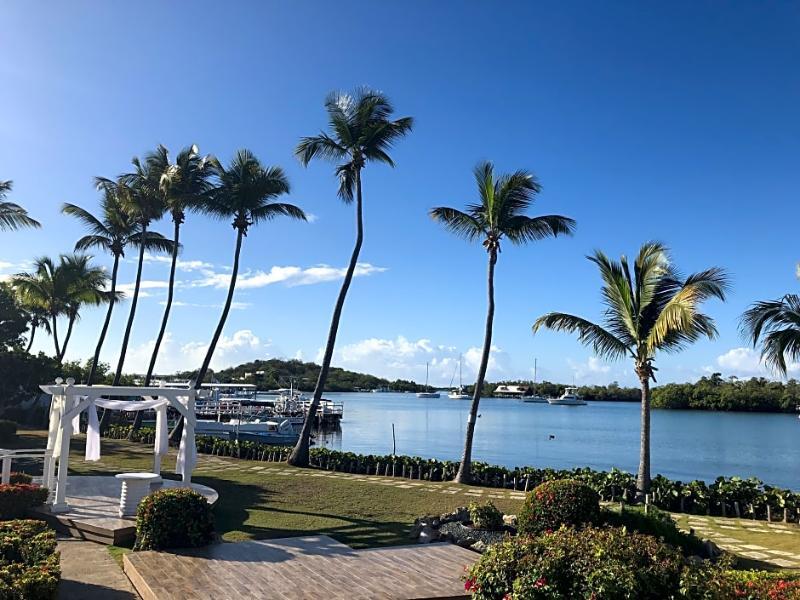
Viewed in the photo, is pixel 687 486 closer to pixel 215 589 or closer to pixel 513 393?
pixel 215 589

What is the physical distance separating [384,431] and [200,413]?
17.1 m

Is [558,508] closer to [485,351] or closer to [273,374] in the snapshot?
[485,351]

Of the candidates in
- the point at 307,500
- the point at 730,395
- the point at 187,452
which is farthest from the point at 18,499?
the point at 730,395

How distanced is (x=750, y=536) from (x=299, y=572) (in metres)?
9.22

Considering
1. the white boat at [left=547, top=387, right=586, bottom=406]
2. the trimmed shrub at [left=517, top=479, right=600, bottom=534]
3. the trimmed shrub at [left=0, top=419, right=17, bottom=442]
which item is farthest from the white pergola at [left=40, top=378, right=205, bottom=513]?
the white boat at [left=547, top=387, right=586, bottom=406]

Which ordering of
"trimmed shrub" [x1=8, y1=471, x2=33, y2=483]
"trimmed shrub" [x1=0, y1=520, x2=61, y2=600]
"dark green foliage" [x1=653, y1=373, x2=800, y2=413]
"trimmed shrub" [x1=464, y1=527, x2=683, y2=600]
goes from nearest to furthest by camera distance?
"trimmed shrub" [x1=464, y1=527, x2=683, y2=600], "trimmed shrub" [x1=0, y1=520, x2=61, y2=600], "trimmed shrub" [x1=8, y1=471, x2=33, y2=483], "dark green foliage" [x1=653, y1=373, x2=800, y2=413]

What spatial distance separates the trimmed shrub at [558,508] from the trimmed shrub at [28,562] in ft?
21.6

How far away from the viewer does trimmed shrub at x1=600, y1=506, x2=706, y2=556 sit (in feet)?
31.8

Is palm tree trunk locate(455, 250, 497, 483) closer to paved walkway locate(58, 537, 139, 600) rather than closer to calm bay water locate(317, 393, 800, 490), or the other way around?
paved walkway locate(58, 537, 139, 600)

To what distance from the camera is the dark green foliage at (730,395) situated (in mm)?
81438

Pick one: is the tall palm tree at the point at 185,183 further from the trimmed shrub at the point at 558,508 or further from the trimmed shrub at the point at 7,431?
the trimmed shrub at the point at 558,508

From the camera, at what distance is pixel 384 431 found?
2290 inches

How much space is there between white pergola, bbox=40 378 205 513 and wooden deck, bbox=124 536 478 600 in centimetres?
382

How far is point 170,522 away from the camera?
8.99 m
